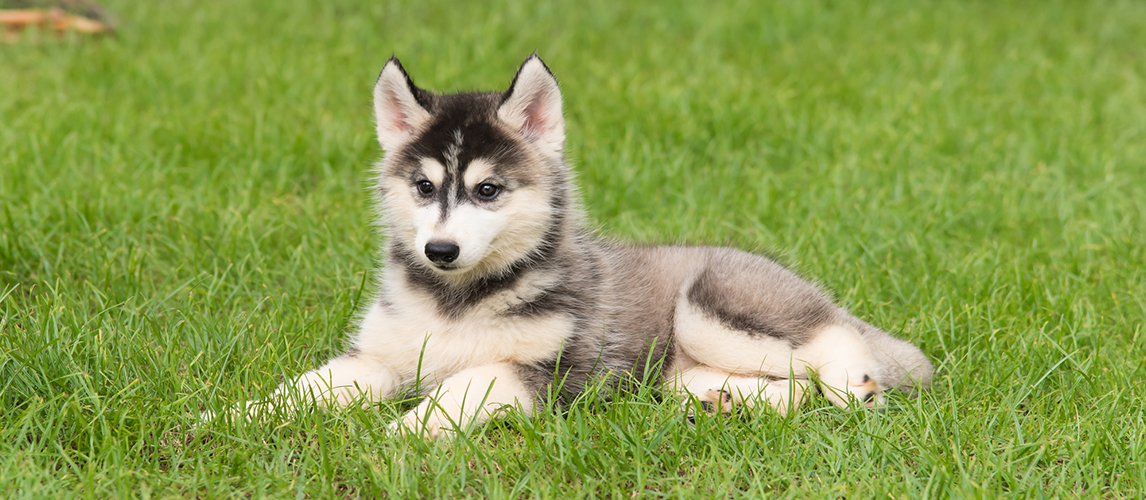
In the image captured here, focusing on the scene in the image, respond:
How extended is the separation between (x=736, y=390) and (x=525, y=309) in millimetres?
937

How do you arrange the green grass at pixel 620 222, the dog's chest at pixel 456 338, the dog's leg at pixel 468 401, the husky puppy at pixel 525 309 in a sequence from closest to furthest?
the green grass at pixel 620 222 < the dog's leg at pixel 468 401 < the husky puppy at pixel 525 309 < the dog's chest at pixel 456 338

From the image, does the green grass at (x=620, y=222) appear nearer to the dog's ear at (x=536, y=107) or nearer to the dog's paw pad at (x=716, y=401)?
the dog's paw pad at (x=716, y=401)

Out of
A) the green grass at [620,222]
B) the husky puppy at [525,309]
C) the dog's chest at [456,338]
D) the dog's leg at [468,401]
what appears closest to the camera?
the green grass at [620,222]

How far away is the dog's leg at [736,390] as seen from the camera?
12.2ft

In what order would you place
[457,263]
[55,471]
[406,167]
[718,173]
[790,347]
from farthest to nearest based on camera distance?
[718,173] → [790,347] → [406,167] → [457,263] → [55,471]

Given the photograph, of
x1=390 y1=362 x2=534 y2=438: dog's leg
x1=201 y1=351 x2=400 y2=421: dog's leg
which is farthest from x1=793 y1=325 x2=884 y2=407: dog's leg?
x1=201 y1=351 x2=400 y2=421: dog's leg

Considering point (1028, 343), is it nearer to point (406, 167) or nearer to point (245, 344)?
point (406, 167)

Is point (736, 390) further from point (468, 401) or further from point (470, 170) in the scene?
point (470, 170)

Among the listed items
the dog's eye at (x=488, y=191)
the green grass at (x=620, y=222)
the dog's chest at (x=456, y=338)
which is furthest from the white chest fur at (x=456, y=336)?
the dog's eye at (x=488, y=191)

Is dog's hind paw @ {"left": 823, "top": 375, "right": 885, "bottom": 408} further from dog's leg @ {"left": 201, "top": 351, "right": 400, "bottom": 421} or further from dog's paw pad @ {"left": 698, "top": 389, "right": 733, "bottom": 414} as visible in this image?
dog's leg @ {"left": 201, "top": 351, "right": 400, "bottom": 421}

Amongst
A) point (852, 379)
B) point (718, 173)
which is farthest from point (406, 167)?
point (718, 173)

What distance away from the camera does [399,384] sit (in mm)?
4008

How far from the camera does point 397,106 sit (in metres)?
4.01

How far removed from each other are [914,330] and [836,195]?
1854 millimetres
